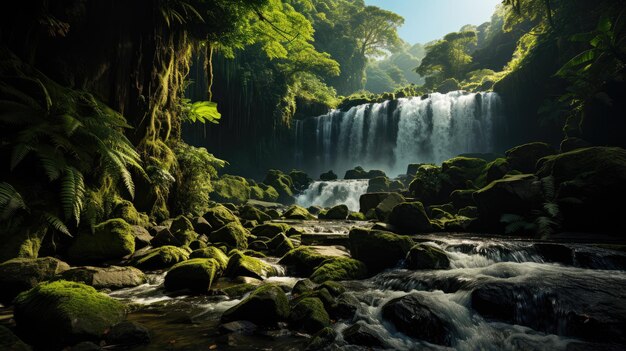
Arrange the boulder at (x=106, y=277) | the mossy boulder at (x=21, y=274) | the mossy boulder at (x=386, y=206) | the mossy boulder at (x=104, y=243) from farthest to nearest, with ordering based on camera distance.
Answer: the mossy boulder at (x=386, y=206), the mossy boulder at (x=104, y=243), the boulder at (x=106, y=277), the mossy boulder at (x=21, y=274)

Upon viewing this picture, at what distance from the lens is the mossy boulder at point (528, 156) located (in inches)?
515

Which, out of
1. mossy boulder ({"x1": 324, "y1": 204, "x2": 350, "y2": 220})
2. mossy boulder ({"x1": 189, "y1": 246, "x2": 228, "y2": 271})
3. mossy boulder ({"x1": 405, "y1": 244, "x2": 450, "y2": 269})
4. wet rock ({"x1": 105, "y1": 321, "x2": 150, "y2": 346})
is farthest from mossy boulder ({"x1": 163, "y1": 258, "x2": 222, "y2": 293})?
mossy boulder ({"x1": 324, "y1": 204, "x2": 350, "y2": 220})

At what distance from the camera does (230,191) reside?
20047 mm

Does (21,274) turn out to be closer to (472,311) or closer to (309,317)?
(309,317)

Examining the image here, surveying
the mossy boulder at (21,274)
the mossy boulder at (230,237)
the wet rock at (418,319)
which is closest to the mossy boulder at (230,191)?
the mossy boulder at (230,237)

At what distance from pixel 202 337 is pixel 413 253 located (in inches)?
165

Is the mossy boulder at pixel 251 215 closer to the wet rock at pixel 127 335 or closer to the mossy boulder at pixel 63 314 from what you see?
the mossy boulder at pixel 63 314

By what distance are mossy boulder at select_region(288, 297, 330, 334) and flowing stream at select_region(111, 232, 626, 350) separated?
15 cm

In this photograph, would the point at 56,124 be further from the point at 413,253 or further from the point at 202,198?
the point at 413,253

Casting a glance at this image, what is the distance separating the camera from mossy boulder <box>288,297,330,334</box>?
365cm

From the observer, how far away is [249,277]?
19.2 ft

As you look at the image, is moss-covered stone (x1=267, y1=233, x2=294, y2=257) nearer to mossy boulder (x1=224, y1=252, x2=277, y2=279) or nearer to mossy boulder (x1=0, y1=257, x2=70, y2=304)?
mossy boulder (x1=224, y1=252, x2=277, y2=279)

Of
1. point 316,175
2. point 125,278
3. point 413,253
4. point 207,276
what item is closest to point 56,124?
point 125,278

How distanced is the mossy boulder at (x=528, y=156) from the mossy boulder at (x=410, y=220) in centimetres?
584
